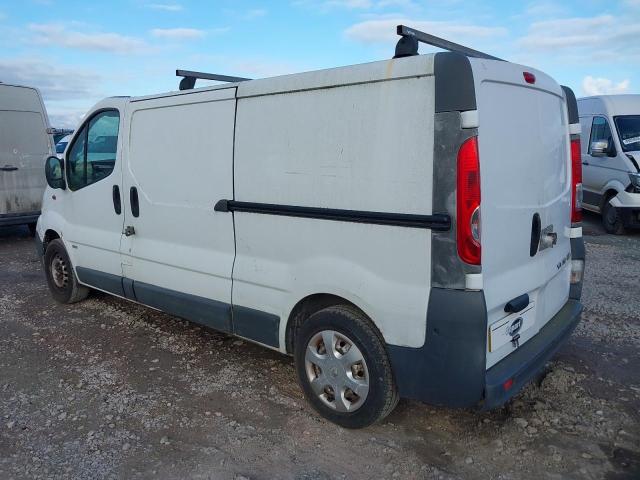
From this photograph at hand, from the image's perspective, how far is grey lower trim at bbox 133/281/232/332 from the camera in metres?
3.85

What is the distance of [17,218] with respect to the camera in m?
9.00

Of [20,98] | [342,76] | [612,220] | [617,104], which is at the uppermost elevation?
[20,98]

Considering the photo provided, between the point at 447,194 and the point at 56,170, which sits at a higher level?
the point at 56,170

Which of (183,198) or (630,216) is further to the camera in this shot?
(630,216)

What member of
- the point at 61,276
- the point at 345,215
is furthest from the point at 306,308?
the point at 61,276

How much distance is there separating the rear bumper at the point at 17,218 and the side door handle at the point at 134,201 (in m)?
5.64

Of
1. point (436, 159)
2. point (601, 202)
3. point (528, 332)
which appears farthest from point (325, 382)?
point (601, 202)

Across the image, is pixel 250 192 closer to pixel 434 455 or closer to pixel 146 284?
pixel 146 284

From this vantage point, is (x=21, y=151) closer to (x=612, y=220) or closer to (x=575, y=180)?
(x=575, y=180)

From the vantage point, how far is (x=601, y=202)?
1000 cm

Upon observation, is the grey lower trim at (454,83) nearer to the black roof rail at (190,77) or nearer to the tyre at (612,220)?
the black roof rail at (190,77)

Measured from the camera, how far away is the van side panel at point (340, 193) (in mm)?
2730

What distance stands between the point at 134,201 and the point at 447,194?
9.17 ft

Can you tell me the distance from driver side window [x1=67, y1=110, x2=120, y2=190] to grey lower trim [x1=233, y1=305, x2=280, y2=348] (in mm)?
1898
